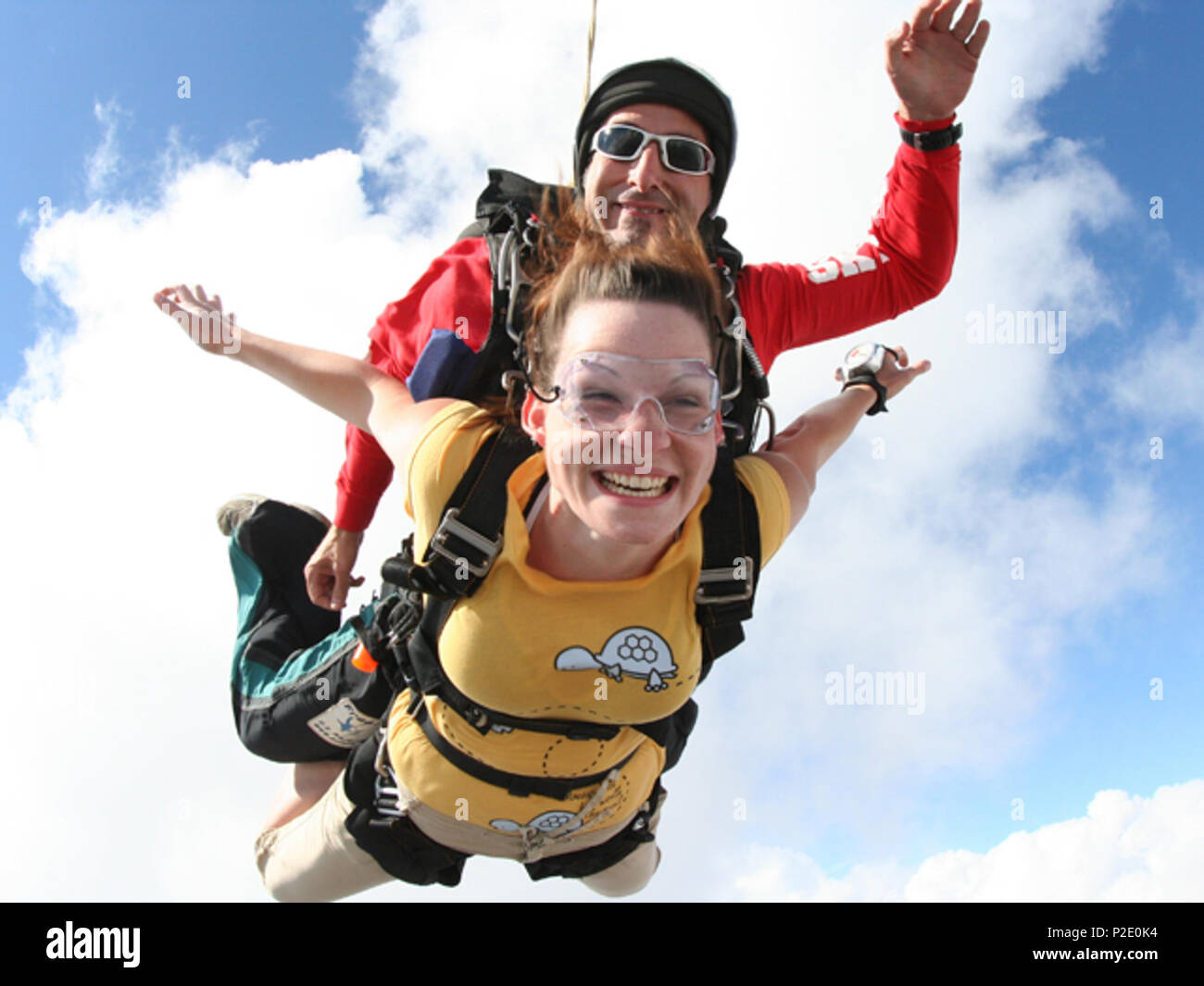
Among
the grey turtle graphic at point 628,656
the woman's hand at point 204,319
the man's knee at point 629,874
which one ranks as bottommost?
the man's knee at point 629,874

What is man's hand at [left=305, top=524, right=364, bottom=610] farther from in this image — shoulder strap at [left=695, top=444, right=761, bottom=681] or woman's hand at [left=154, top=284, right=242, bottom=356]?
shoulder strap at [left=695, top=444, right=761, bottom=681]

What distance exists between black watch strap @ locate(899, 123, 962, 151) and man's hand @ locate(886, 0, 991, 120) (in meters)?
0.06

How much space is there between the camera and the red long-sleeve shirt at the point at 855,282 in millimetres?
3076

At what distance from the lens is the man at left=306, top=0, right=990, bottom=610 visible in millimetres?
2697

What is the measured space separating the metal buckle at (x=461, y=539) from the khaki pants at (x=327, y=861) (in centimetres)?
167

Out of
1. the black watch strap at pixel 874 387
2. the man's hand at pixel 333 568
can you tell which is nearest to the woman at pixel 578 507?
the black watch strap at pixel 874 387

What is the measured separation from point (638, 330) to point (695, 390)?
0.73 ft

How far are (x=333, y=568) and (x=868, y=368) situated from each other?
261 cm

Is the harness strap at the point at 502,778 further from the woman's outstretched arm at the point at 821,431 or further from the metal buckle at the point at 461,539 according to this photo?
the woman's outstretched arm at the point at 821,431

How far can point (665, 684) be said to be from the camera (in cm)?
222

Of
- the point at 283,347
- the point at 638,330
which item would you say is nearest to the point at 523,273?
the point at 638,330

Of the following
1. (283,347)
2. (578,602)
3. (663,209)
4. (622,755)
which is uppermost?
(663,209)

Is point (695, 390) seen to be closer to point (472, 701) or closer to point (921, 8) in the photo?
point (472, 701)

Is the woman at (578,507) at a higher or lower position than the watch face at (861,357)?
lower
